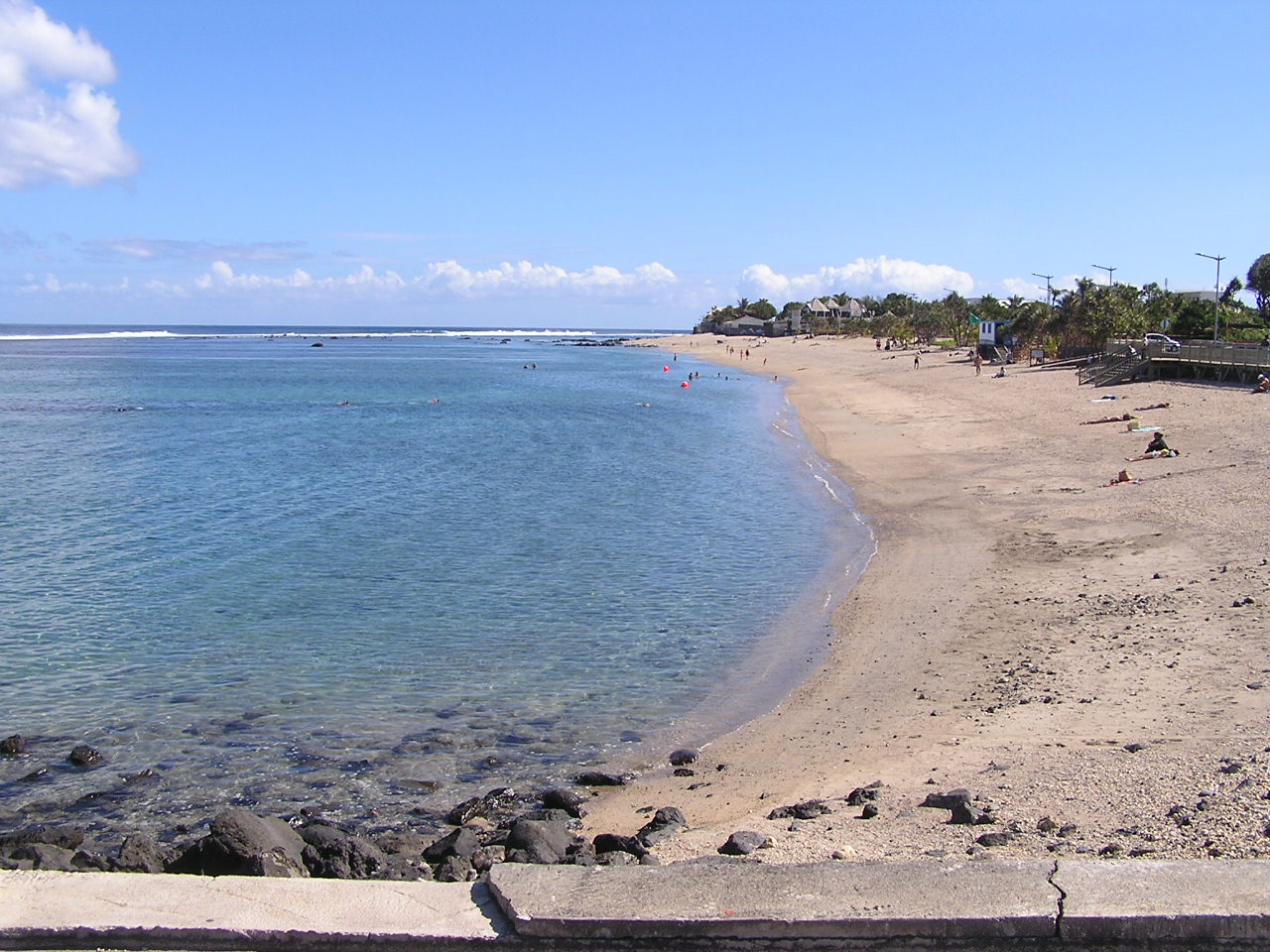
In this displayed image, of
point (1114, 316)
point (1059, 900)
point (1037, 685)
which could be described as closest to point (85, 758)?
point (1059, 900)

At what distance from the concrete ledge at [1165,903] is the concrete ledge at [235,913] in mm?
2390

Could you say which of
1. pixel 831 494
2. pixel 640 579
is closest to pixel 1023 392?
pixel 831 494

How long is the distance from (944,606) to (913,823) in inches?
332

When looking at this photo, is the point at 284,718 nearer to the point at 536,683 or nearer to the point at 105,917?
the point at 536,683

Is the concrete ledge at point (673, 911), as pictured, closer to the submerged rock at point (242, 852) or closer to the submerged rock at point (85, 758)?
the submerged rock at point (242, 852)

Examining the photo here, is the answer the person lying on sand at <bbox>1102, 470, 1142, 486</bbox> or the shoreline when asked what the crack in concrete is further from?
the person lying on sand at <bbox>1102, 470, 1142, 486</bbox>

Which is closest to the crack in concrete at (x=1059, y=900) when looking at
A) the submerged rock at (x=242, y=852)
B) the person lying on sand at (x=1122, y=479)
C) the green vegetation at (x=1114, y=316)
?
the submerged rock at (x=242, y=852)

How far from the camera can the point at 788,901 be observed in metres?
4.55

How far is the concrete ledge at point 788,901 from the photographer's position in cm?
438

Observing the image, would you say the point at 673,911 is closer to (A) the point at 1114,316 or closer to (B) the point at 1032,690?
(B) the point at 1032,690

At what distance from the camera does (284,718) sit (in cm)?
1226

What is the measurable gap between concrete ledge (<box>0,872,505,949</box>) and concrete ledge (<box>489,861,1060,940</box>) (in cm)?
26

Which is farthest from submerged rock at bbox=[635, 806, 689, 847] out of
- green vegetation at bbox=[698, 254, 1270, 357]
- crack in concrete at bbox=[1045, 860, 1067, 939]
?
green vegetation at bbox=[698, 254, 1270, 357]

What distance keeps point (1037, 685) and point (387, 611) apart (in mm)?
9601
